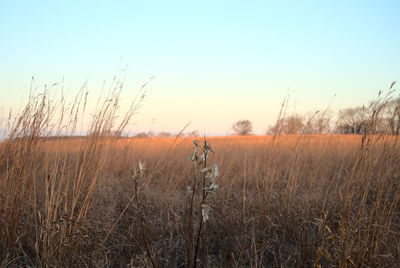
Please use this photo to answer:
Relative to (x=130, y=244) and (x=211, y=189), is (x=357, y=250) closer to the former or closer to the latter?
(x=211, y=189)

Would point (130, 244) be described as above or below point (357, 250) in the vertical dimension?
below

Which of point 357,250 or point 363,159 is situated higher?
point 363,159

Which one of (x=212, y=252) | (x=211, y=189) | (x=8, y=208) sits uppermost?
(x=211, y=189)

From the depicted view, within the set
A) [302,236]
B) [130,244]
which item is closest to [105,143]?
[130,244]

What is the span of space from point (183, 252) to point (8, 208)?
137 cm

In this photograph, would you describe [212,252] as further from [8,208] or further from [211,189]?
[8,208]

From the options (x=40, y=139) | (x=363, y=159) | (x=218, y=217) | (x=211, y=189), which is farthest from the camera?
(x=218, y=217)

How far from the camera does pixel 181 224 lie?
7.52 ft

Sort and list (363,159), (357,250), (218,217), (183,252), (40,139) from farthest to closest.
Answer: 1. (218,217)
2. (40,139)
3. (183,252)
4. (363,159)
5. (357,250)

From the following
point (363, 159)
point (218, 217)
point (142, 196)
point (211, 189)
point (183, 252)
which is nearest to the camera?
point (211, 189)

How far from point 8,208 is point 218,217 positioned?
5.46 ft

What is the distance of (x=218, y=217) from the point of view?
95.5 inches

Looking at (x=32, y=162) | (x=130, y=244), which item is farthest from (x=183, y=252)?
(x=32, y=162)

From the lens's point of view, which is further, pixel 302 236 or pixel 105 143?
pixel 105 143
